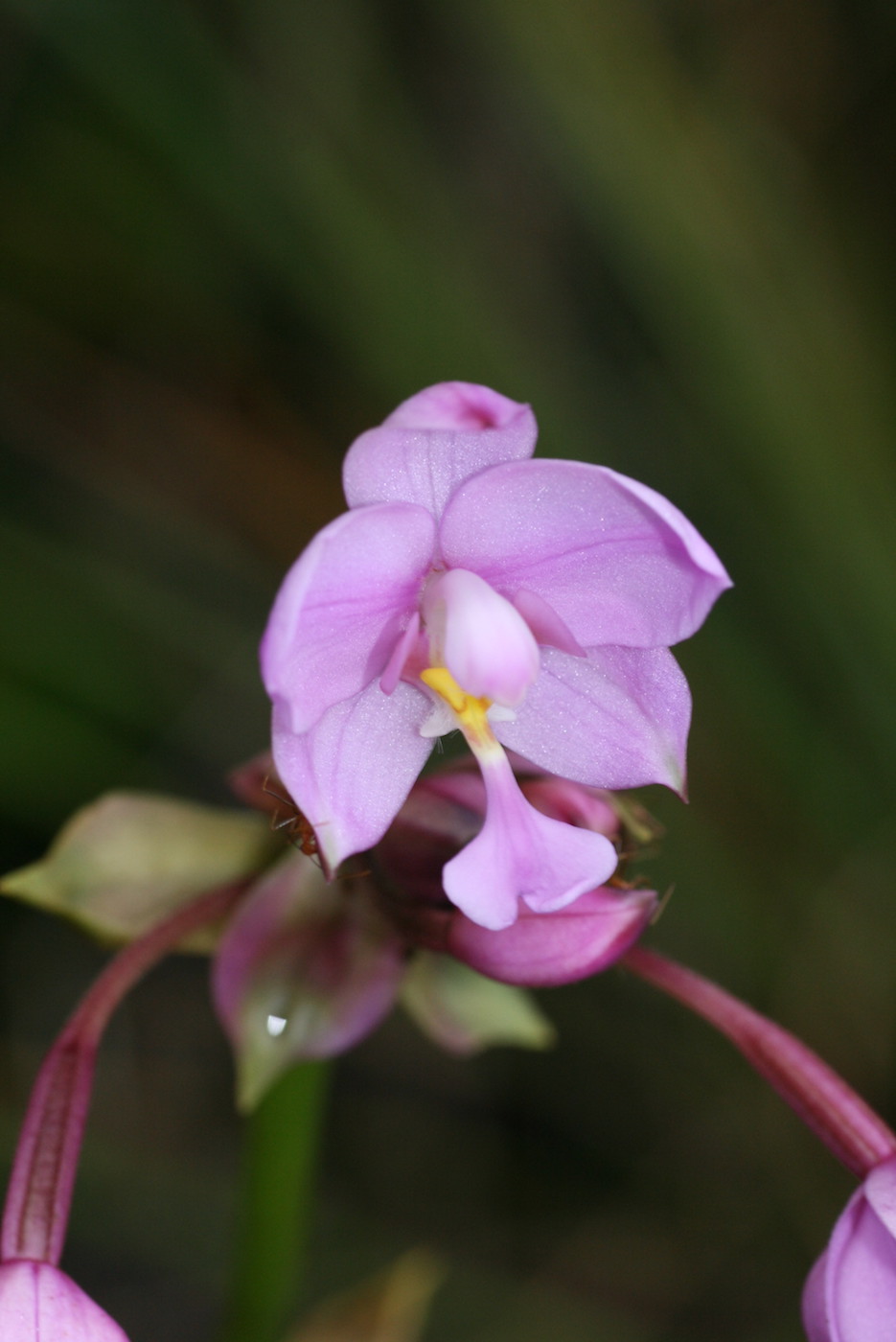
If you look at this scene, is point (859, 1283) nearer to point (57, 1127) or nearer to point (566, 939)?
point (566, 939)

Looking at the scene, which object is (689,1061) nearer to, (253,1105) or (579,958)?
(253,1105)

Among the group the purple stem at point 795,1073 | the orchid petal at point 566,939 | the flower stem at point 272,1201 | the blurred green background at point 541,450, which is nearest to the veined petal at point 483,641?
the orchid petal at point 566,939

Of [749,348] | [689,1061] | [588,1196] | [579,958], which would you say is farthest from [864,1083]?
[579,958]

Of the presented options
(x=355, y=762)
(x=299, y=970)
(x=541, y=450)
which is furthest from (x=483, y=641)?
(x=541, y=450)

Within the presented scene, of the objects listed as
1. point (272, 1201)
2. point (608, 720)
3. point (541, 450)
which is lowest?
point (272, 1201)

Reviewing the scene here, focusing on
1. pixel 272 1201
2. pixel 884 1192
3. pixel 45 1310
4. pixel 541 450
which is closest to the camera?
pixel 45 1310

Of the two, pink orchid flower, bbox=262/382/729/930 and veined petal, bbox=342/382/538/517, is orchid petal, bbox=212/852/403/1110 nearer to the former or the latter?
pink orchid flower, bbox=262/382/729/930

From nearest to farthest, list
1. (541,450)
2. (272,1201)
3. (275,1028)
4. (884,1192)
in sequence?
1. (884,1192)
2. (275,1028)
3. (272,1201)
4. (541,450)
